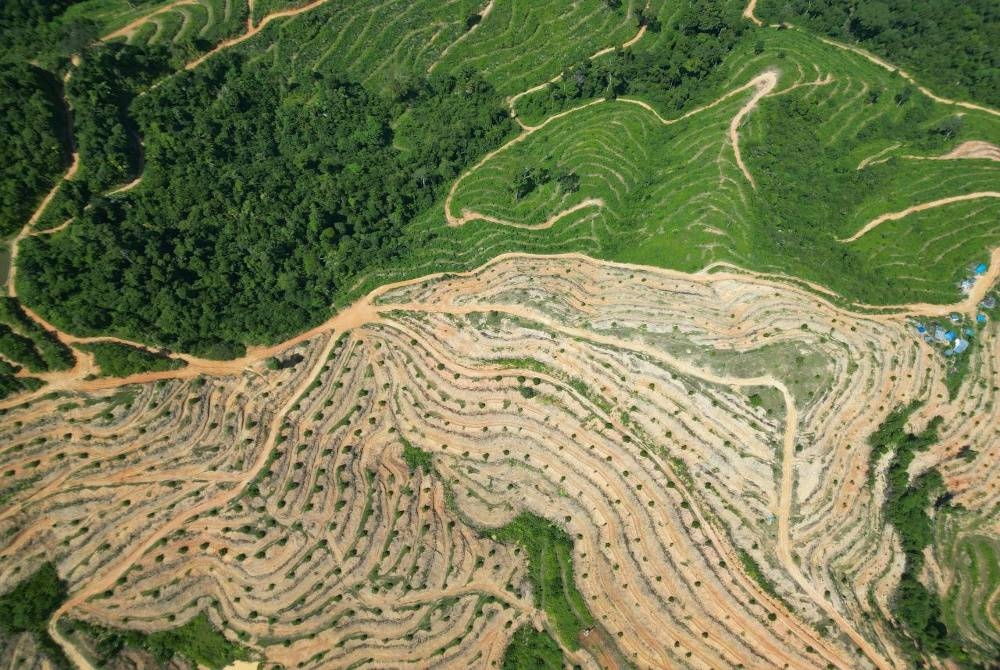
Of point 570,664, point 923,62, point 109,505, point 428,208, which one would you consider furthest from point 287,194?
point 923,62

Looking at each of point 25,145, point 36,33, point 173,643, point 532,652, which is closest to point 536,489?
point 532,652

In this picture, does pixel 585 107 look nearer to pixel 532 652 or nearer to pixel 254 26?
pixel 254 26

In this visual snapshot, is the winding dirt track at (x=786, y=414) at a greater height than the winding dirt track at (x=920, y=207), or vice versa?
the winding dirt track at (x=920, y=207)

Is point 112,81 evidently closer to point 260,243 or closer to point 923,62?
point 260,243

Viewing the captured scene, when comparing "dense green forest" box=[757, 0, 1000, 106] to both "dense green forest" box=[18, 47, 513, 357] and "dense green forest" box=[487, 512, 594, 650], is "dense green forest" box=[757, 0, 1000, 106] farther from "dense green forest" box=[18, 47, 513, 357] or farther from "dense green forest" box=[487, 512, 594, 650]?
"dense green forest" box=[487, 512, 594, 650]

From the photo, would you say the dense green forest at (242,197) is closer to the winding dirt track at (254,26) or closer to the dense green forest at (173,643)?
the winding dirt track at (254,26)

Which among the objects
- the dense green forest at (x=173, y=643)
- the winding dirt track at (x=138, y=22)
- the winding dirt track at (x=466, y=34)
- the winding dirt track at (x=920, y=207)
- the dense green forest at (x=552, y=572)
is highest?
the winding dirt track at (x=466, y=34)

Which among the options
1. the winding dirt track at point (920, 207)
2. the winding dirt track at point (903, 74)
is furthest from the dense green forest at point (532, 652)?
the winding dirt track at point (903, 74)

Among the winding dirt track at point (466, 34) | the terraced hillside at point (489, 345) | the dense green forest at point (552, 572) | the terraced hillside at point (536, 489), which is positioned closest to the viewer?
the terraced hillside at point (536, 489)
